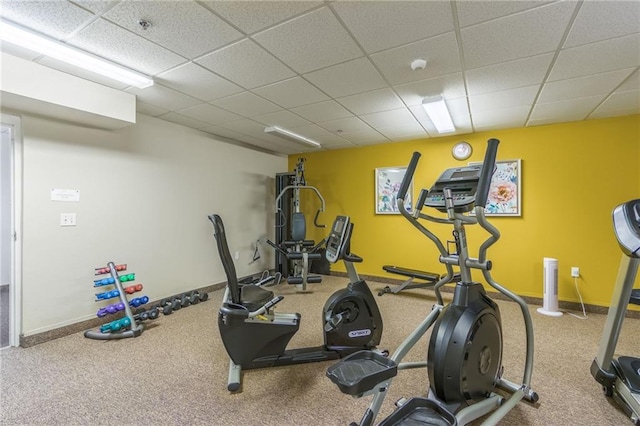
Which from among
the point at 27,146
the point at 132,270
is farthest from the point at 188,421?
the point at 27,146

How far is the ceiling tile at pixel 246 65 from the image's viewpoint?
7.06 feet

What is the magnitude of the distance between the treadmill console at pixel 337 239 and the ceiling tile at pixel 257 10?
5.29 ft

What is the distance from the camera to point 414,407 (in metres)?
1.43

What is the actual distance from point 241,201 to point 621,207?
463cm

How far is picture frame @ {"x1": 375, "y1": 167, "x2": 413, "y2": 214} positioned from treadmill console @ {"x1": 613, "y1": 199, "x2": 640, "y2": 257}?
3148mm

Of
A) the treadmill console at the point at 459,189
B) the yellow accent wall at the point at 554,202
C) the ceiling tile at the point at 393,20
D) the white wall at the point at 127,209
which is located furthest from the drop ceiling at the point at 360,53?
the treadmill console at the point at 459,189

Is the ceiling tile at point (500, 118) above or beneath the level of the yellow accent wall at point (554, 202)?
above

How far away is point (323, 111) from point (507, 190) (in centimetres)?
289

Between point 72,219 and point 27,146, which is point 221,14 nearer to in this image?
point 27,146

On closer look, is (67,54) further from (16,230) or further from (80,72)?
(16,230)

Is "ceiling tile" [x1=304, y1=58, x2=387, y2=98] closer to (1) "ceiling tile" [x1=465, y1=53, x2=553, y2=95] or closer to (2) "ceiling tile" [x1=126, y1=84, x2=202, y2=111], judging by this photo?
(1) "ceiling tile" [x1=465, y1=53, x2=553, y2=95]

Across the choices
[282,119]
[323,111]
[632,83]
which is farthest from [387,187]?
[632,83]

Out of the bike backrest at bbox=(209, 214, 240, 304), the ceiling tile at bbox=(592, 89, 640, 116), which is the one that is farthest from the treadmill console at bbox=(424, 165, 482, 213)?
the ceiling tile at bbox=(592, 89, 640, 116)

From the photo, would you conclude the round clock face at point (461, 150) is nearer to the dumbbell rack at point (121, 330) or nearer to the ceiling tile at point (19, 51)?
the dumbbell rack at point (121, 330)
